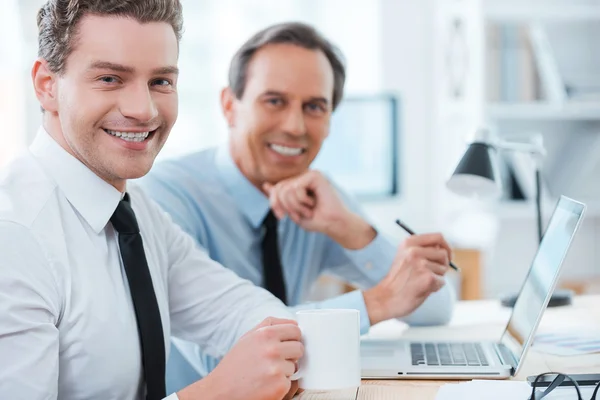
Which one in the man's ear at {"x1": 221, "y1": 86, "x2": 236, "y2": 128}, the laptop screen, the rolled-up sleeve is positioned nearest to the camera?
the rolled-up sleeve

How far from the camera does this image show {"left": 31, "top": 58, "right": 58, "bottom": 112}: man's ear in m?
1.21

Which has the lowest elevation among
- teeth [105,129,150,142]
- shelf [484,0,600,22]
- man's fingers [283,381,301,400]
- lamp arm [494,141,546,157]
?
man's fingers [283,381,301,400]

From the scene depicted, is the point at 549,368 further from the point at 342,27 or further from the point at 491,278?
the point at 342,27

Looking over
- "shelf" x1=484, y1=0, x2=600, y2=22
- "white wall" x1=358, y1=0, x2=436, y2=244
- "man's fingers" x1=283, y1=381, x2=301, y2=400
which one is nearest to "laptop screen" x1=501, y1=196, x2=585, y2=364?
"man's fingers" x1=283, y1=381, x2=301, y2=400

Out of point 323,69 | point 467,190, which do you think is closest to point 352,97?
point 323,69

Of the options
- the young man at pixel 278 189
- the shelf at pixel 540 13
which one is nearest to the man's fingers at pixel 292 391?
the young man at pixel 278 189

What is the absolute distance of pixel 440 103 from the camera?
388 centimetres

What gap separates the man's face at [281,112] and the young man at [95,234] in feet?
2.15

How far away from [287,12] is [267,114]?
2.11 metres

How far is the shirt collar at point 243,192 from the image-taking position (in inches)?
76.8

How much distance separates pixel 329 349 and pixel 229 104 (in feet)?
3.68

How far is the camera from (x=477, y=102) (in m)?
3.31

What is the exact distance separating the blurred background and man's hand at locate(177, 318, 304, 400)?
86.8 inches

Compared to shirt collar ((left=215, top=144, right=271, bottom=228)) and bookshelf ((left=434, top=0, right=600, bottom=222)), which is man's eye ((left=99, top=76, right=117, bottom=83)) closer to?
shirt collar ((left=215, top=144, right=271, bottom=228))
